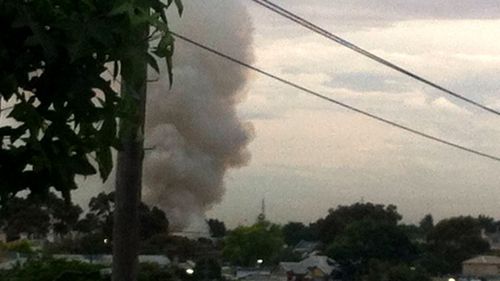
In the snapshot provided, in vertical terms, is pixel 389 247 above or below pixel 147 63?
above

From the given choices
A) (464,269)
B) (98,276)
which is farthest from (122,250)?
(464,269)

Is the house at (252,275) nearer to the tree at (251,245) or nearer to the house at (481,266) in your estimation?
the tree at (251,245)

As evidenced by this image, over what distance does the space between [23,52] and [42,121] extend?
210 mm

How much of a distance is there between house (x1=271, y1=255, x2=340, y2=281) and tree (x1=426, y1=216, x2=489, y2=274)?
2.48 m

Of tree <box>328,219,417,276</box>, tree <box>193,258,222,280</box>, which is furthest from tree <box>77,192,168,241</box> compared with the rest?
tree <box>328,219,417,276</box>

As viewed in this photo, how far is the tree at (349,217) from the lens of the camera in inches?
1236

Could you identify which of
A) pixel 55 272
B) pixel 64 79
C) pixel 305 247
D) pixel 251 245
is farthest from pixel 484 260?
pixel 64 79

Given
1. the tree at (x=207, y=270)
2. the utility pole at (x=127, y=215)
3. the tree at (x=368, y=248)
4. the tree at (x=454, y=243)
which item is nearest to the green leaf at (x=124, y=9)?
the utility pole at (x=127, y=215)

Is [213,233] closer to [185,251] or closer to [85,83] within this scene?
[185,251]

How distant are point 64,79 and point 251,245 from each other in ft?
88.6

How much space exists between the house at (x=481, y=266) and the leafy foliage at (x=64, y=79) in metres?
26.1

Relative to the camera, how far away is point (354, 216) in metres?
31.9

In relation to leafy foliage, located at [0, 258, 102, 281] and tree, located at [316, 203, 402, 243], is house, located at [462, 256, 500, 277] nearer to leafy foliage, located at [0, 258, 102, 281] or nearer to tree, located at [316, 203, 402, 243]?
tree, located at [316, 203, 402, 243]

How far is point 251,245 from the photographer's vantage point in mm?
30047
